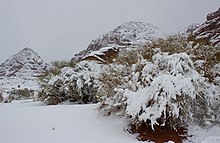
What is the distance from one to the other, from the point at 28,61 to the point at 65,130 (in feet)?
164

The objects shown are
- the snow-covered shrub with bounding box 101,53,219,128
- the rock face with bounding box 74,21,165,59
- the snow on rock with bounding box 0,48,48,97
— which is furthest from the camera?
the snow on rock with bounding box 0,48,48,97

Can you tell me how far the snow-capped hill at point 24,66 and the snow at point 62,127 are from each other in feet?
138

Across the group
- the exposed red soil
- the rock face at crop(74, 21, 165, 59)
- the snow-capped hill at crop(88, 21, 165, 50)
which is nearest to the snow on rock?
the rock face at crop(74, 21, 165, 59)

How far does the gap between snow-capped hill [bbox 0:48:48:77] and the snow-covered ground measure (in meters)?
42.1

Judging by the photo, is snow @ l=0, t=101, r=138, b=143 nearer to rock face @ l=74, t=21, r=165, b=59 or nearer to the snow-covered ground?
the snow-covered ground

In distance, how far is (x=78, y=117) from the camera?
8.37 metres

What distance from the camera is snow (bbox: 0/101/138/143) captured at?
6.49 meters

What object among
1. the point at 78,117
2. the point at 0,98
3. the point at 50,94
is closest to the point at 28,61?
the point at 0,98

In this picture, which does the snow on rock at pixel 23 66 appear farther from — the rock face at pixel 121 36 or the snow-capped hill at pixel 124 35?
the snow-capped hill at pixel 124 35

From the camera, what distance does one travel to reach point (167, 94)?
6797 millimetres

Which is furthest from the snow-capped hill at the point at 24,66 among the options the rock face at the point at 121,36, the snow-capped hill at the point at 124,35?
the snow-capped hill at the point at 124,35

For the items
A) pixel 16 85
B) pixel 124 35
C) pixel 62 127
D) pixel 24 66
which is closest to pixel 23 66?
pixel 24 66

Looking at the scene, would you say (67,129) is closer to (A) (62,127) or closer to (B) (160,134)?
(A) (62,127)

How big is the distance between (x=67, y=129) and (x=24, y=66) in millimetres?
48631
